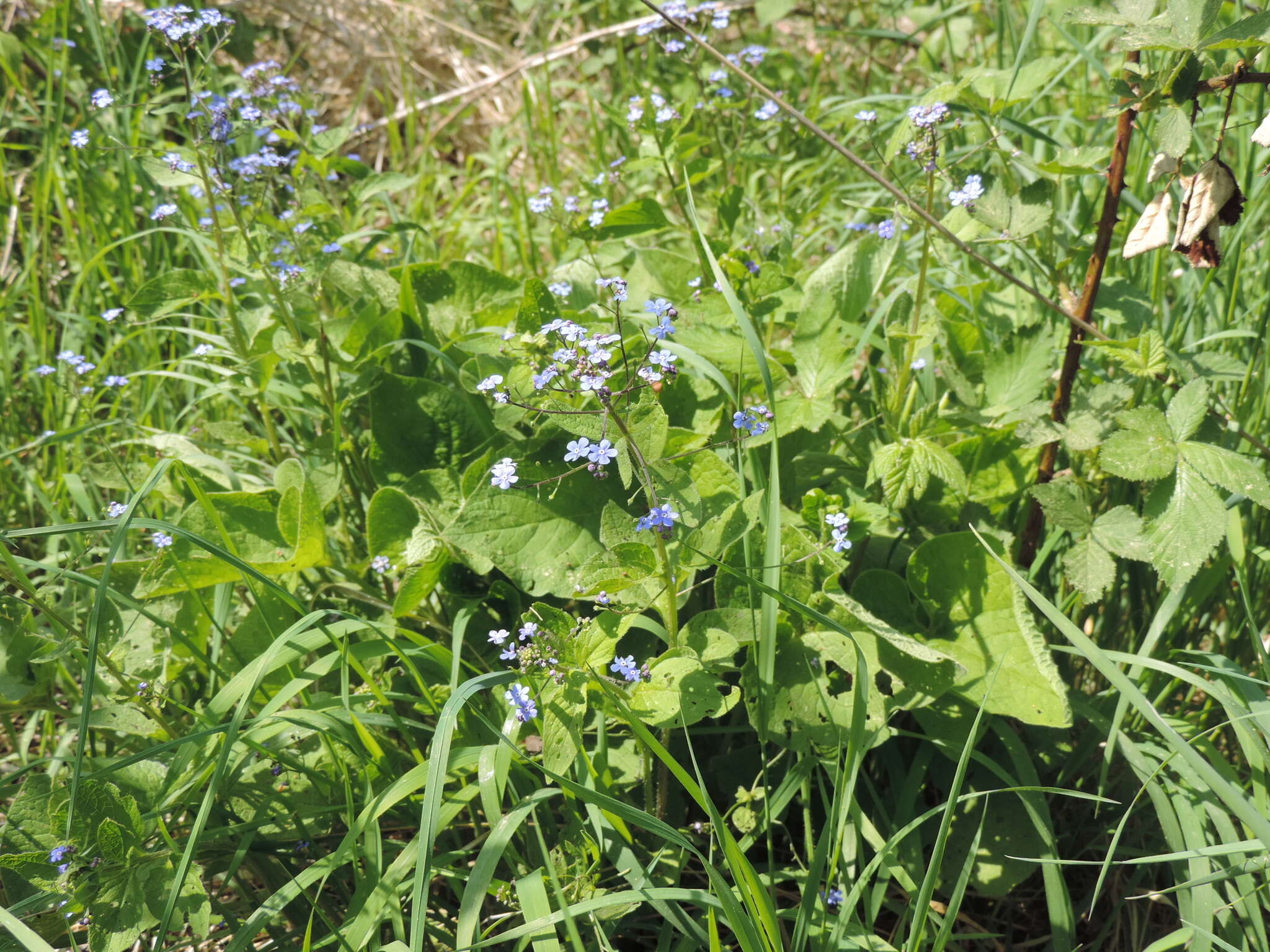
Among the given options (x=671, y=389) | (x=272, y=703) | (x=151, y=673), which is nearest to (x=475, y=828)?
(x=272, y=703)

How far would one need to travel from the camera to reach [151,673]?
204 cm

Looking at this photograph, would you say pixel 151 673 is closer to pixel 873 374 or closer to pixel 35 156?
pixel 873 374

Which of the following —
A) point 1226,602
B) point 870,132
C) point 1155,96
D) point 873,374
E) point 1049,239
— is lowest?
point 1226,602

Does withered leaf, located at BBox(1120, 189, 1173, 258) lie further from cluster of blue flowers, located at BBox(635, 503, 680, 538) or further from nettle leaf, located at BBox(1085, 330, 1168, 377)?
cluster of blue flowers, located at BBox(635, 503, 680, 538)

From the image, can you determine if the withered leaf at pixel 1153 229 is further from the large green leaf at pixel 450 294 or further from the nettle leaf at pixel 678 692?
the large green leaf at pixel 450 294

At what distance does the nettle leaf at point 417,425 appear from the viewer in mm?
2236

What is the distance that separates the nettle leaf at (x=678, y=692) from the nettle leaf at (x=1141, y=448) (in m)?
0.80

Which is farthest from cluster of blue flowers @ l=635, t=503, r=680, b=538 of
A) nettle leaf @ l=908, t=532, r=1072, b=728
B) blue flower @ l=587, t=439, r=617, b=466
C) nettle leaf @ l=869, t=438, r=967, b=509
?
nettle leaf @ l=908, t=532, r=1072, b=728

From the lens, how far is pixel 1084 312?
191cm

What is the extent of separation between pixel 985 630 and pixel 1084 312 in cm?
64

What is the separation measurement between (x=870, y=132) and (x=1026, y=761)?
130 centimetres

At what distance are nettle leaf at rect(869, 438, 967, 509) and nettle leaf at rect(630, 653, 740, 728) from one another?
1.69 feet

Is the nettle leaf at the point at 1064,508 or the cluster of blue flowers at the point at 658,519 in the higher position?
the cluster of blue flowers at the point at 658,519

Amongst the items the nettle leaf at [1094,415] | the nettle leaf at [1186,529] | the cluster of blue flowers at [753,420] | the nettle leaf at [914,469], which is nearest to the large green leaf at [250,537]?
the cluster of blue flowers at [753,420]
